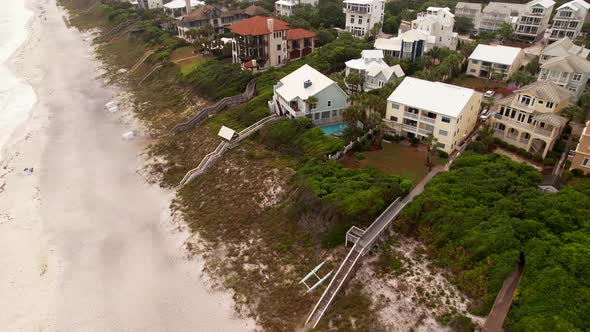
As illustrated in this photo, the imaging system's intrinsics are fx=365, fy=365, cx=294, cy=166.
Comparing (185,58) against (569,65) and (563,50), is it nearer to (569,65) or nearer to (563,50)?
(569,65)

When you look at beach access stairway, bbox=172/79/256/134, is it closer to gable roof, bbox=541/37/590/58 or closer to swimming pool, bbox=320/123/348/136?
swimming pool, bbox=320/123/348/136

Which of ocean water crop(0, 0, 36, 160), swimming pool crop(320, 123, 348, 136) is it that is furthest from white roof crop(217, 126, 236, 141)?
ocean water crop(0, 0, 36, 160)

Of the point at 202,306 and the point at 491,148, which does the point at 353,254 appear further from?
the point at 491,148

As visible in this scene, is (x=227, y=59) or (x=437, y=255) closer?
(x=437, y=255)

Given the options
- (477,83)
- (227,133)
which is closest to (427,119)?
(227,133)

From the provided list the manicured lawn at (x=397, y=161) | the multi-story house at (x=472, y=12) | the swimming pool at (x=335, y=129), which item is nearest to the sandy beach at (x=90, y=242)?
the manicured lawn at (x=397, y=161)

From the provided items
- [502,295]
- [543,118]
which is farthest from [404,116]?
[502,295]
